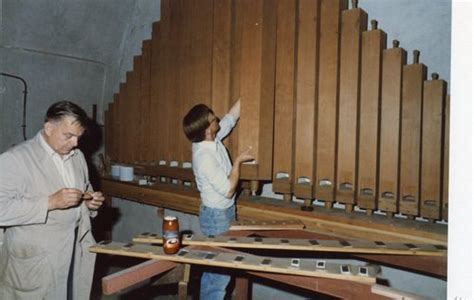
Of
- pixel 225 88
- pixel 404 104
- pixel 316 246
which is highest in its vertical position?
pixel 225 88

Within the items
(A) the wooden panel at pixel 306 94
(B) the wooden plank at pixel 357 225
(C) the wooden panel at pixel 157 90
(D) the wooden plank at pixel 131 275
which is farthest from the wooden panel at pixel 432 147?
(C) the wooden panel at pixel 157 90

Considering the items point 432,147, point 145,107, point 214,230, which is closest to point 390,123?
point 432,147

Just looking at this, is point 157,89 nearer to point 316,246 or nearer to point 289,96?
point 289,96

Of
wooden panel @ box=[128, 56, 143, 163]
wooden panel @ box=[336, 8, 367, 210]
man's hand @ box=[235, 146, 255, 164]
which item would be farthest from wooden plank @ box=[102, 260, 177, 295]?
wooden panel @ box=[128, 56, 143, 163]

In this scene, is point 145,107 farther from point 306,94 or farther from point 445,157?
point 445,157

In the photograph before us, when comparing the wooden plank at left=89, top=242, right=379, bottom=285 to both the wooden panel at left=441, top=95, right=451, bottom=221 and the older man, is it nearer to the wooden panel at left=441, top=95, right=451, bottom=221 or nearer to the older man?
the older man

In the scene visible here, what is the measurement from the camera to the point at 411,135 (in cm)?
206

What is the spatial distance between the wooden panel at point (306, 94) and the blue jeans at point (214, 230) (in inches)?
19.9

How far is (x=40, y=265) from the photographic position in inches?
75.1

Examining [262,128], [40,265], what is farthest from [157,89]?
[40,265]

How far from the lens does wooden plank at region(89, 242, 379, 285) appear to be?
145 cm

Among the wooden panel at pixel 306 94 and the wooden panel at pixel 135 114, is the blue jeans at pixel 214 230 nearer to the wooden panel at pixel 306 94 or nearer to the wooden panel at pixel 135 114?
the wooden panel at pixel 306 94

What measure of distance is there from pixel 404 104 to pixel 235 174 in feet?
3.53

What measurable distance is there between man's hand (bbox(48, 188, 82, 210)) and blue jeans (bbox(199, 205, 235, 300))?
35.6 inches
